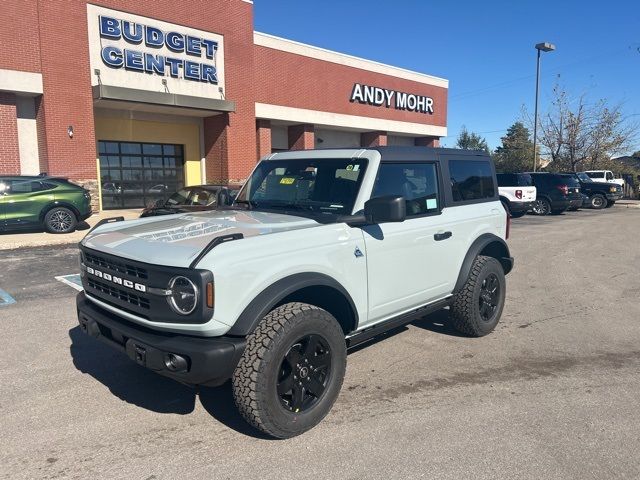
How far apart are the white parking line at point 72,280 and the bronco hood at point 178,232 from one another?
12.4ft

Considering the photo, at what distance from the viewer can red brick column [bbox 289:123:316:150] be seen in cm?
2533

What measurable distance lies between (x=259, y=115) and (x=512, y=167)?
1368 inches

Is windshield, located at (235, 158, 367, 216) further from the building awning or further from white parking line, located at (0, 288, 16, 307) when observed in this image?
the building awning

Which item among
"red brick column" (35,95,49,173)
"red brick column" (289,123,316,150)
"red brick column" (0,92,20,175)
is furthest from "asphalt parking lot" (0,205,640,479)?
"red brick column" (289,123,316,150)

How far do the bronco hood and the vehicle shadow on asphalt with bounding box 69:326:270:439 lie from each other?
3.83 ft

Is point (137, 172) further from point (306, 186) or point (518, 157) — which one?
point (518, 157)

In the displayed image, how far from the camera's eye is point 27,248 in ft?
37.2

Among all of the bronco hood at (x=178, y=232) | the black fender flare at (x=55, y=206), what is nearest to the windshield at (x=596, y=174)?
the black fender flare at (x=55, y=206)

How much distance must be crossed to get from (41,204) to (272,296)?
11511mm

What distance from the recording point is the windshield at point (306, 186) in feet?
13.4

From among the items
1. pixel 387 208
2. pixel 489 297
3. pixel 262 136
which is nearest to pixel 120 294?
pixel 387 208

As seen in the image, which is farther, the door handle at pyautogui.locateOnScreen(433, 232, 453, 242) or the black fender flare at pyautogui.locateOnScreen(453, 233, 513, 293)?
the black fender flare at pyautogui.locateOnScreen(453, 233, 513, 293)

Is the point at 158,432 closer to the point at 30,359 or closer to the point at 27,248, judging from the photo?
the point at 30,359

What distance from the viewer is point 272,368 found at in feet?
10.3
